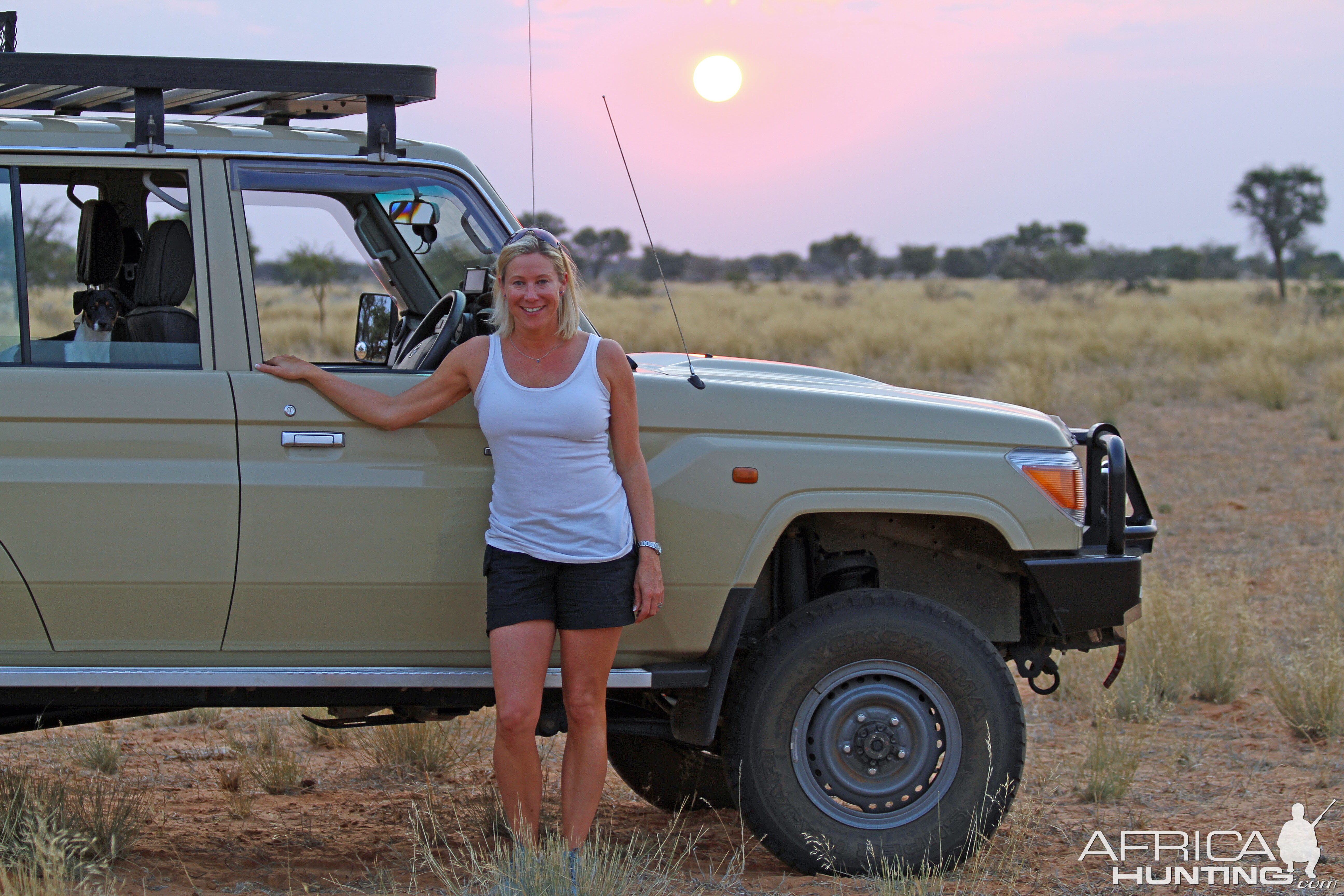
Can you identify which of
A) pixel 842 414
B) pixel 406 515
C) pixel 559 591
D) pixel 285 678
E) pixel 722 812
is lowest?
pixel 722 812

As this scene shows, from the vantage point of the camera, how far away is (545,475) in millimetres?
3590

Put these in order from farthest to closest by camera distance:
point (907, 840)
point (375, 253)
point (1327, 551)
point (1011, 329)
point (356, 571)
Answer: point (1011, 329)
point (1327, 551)
point (375, 253)
point (907, 840)
point (356, 571)

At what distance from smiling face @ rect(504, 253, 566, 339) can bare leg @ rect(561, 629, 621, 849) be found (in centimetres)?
88

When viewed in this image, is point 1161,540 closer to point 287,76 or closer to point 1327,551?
point 1327,551

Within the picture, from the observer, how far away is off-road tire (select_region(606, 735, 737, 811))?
503 centimetres

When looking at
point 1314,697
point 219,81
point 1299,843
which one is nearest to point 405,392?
point 219,81

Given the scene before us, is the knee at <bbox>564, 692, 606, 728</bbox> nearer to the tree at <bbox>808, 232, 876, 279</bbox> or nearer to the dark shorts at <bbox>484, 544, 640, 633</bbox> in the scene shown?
the dark shorts at <bbox>484, 544, 640, 633</bbox>

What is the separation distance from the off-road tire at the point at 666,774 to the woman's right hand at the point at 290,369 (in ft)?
6.73

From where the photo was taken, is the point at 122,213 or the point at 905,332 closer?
the point at 122,213

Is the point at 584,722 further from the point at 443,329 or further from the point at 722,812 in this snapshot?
the point at 722,812

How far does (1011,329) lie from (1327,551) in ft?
59.8

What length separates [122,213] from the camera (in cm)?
Result: 421

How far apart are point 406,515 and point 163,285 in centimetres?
106

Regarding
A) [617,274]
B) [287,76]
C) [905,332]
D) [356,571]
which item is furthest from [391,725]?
[617,274]
